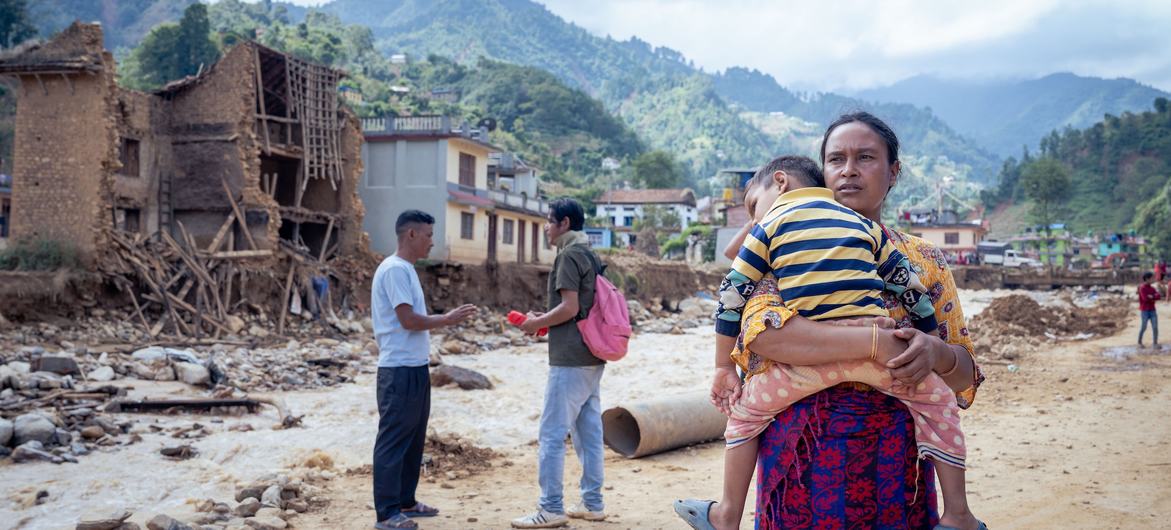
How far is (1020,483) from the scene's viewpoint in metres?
5.60

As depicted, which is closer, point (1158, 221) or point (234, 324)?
point (234, 324)

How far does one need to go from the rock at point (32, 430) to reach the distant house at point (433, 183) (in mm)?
21242

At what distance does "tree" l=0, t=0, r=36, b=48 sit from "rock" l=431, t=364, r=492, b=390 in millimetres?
53663

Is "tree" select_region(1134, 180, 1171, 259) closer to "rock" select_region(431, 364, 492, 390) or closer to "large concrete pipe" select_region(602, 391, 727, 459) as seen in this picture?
"rock" select_region(431, 364, 492, 390)

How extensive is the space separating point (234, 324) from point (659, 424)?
15.4m

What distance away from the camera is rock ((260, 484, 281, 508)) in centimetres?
527

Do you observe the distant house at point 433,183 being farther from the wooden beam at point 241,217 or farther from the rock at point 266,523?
the rock at point 266,523

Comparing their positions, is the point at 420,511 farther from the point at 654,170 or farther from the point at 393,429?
the point at 654,170

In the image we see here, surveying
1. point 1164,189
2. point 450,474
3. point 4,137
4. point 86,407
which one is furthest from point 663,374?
point 1164,189

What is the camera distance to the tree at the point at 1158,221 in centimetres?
5915

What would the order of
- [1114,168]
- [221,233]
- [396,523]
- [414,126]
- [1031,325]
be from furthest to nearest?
1. [1114,168]
2. [414,126]
3. [221,233]
4. [1031,325]
5. [396,523]

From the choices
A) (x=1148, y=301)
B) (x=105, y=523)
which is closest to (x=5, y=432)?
(x=105, y=523)

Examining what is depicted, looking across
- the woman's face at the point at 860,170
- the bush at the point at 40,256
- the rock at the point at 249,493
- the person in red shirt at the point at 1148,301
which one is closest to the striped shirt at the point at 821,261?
the woman's face at the point at 860,170

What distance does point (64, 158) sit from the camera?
19.8 metres
